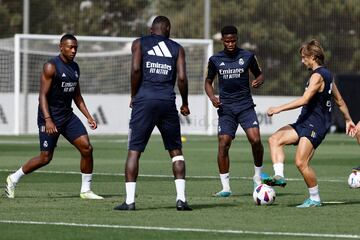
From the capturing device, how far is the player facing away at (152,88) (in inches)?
551

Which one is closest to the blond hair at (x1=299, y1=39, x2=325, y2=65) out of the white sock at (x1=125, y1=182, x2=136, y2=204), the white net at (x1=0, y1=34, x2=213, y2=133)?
the white sock at (x1=125, y1=182, x2=136, y2=204)

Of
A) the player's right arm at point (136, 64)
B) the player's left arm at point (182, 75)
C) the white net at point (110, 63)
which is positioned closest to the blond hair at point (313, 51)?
the player's left arm at point (182, 75)

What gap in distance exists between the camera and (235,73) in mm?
17281

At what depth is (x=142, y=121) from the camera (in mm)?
14055

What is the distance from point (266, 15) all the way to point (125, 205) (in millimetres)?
33296

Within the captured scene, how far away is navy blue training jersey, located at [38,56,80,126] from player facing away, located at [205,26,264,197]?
222cm

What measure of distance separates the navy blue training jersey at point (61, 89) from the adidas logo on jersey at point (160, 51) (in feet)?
7.64

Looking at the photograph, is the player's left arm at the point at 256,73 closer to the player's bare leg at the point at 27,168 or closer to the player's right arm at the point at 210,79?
the player's right arm at the point at 210,79

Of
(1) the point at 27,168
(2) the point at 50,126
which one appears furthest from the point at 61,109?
(1) the point at 27,168

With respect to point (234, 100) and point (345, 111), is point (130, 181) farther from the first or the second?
point (234, 100)

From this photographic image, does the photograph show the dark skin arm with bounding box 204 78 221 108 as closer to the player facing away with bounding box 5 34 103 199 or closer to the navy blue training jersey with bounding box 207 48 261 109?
the navy blue training jersey with bounding box 207 48 261 109

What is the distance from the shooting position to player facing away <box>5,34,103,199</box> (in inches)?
624

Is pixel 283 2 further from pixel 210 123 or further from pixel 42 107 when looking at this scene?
pixel 42 107

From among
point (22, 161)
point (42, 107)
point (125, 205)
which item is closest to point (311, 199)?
point (125, 205)
